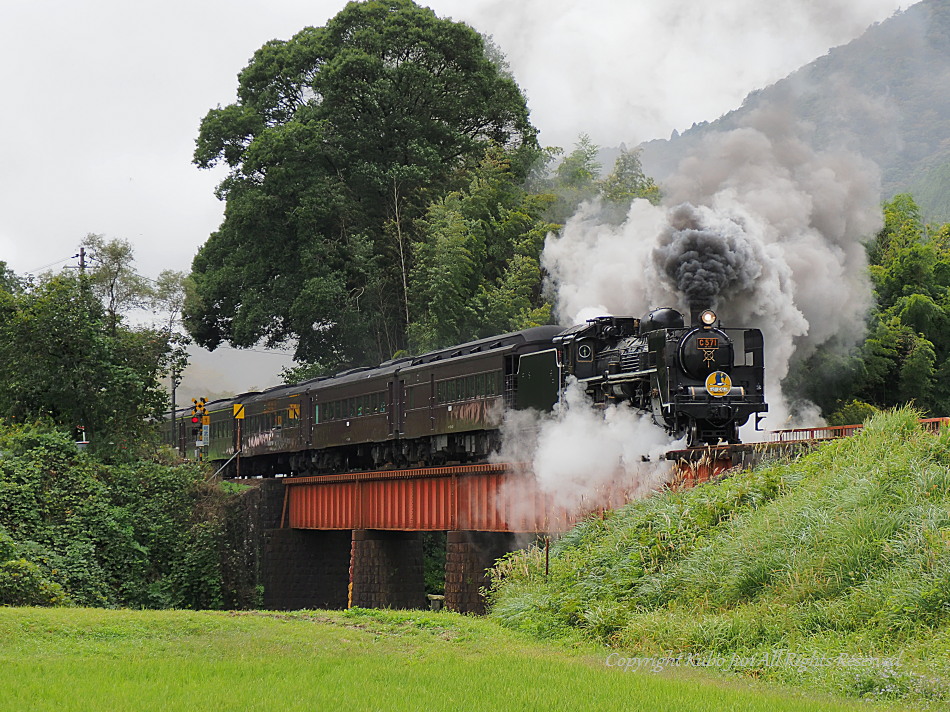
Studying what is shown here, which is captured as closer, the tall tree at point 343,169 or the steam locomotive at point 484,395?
the steam locomotive at point 484,395

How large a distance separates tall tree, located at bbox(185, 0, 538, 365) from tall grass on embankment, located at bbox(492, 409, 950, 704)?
114 ft

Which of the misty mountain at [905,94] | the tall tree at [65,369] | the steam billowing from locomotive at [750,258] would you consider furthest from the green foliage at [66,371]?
the misty mountain at [905,94]

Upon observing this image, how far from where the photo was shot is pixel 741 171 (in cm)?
3120

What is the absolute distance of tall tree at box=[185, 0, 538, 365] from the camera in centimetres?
5181

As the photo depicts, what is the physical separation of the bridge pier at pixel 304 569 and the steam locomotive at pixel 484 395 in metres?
2.43

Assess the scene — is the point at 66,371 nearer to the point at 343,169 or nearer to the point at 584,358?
the point at 584,358

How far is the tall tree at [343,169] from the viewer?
5181 centimetres

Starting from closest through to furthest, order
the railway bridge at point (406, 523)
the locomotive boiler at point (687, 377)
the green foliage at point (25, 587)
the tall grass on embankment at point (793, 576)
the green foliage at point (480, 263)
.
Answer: the tall grass on embankment at point (793, 576), the locomotive boiler at point (687, 377), the railway bridge at point (406, 523), the green foliage at point (25, 587), the green foliage at point (480, 263)

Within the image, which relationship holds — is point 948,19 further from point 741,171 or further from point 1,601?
point 1,601

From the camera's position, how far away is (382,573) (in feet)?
101

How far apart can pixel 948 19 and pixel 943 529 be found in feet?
448

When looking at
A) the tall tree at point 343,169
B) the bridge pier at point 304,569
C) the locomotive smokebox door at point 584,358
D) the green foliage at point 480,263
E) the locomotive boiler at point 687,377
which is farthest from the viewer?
the tall tree at point 343,169

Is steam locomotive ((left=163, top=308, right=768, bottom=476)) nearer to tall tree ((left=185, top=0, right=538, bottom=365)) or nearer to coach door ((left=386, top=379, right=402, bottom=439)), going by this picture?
coach door ((left=386, top=379, right=402, bottom=439))

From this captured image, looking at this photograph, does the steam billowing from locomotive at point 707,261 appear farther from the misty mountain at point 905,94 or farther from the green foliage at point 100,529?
the misty mountain at point 905,94
